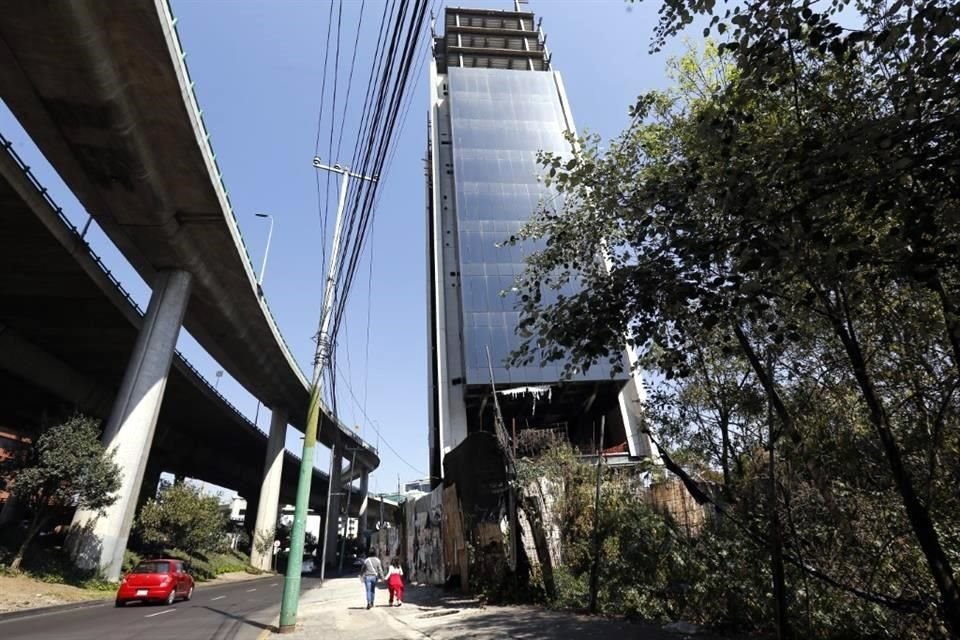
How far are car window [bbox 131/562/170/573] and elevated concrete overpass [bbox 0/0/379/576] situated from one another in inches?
181

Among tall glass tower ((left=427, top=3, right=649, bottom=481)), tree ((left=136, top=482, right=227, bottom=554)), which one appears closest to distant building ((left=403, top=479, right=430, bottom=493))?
tall glass tower ((left=427, top=3, right=649, bottom=481))

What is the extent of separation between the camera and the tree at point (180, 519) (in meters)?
35.2

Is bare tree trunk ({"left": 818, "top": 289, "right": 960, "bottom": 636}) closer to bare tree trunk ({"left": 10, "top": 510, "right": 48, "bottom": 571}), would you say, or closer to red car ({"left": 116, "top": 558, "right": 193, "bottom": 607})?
red car ({"left": 116, "top": 558, "right": 193, "bottom": 607})

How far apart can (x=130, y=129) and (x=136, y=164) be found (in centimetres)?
173

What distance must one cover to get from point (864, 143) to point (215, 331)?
1397 inches

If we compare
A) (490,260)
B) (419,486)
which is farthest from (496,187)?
(419,486)

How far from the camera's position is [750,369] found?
24.4 feet

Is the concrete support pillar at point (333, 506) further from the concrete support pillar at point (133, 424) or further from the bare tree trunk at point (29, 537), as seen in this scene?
the bare tree trunk at point (29, 537)

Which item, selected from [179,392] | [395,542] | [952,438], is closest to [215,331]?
[179,392]

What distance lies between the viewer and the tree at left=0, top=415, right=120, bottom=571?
21172 mm

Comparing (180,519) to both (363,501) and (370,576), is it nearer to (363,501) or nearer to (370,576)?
(370,576)

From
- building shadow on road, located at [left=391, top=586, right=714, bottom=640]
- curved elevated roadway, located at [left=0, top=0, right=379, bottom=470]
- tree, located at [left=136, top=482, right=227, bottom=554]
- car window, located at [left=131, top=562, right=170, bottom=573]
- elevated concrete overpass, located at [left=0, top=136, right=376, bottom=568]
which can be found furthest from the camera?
tree, located at [left=136, top=482, right=227, bottom=554]

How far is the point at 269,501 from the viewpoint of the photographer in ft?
162

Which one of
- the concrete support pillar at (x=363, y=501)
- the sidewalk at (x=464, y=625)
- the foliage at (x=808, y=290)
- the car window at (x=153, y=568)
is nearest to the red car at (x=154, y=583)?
the car window at (x=153, y=568)
